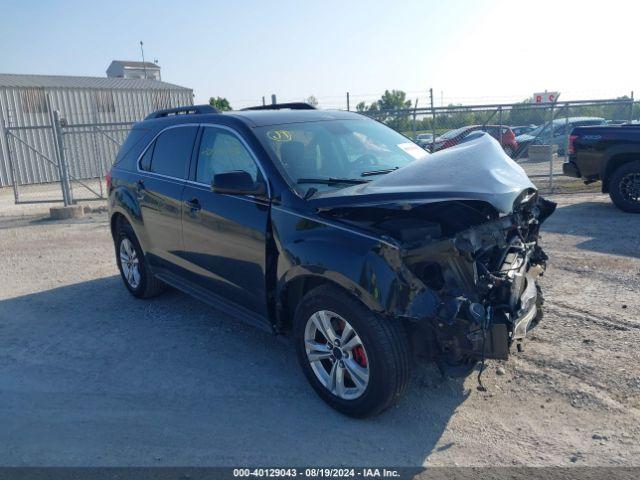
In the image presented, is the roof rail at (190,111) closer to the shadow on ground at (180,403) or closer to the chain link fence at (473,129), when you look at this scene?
the shadow on ground at (180,403)

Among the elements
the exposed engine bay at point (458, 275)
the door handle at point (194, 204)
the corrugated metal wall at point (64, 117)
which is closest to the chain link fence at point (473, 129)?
the corrugated metal wall at point (64, 117)

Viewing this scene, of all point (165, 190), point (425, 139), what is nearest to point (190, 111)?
point (165, 190)

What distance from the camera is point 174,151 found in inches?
213

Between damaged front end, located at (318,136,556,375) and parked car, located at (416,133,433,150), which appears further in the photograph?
parked car, located at (416,133,433,150)

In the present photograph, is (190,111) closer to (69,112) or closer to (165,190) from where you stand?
(165,190)

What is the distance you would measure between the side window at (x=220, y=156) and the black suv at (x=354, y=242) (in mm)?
16

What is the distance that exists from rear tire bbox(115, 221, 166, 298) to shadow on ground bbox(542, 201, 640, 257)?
5.37m

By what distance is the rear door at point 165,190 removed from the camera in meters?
5.22

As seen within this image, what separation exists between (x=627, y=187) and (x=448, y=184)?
737 cm

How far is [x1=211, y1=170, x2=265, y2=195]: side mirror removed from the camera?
4.12 m

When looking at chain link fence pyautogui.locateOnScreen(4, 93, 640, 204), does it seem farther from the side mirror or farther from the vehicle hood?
the side mirror

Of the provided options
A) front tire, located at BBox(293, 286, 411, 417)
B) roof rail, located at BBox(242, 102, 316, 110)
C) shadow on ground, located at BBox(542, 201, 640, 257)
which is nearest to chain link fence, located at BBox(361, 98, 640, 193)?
shadow on ground, located at BBox(542, 201, 640, 257)

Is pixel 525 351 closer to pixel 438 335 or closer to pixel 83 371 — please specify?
pixel 438 335

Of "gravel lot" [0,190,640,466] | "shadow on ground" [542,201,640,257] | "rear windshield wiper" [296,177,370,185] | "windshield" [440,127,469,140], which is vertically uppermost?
"windshield" [440,127,469,140]
